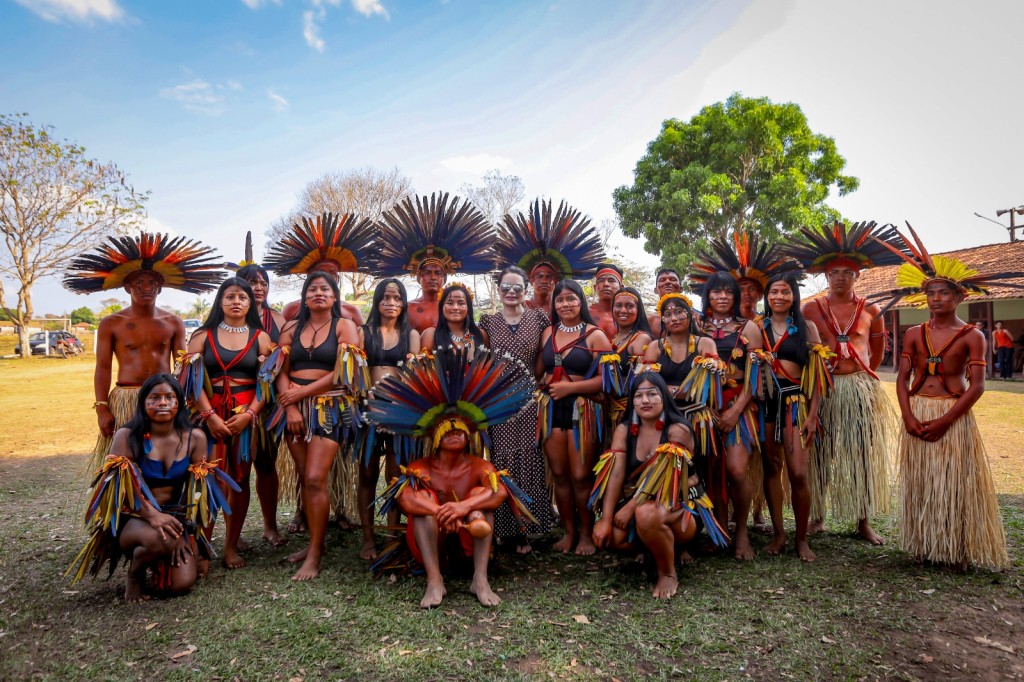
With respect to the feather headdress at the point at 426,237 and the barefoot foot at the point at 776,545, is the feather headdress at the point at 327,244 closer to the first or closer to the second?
the feather headdress at the point at 426,237

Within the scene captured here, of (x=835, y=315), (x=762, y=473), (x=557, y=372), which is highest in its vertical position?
(x=835, y=315)

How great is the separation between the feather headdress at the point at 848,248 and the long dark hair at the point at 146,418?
13.0 feet

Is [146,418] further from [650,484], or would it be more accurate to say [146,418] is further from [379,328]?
[650,484]

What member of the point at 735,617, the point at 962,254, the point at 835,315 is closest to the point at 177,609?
the point at 735,617

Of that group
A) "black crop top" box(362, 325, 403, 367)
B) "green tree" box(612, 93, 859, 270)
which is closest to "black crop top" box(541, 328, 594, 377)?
"black crop top" box(362, 325, 403, 367)

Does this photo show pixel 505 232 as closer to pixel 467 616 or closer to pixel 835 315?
pixel 835 315

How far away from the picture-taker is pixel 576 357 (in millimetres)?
3865

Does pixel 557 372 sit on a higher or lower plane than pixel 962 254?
lower

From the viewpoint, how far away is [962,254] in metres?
17.9

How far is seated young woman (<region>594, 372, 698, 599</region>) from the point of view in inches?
127

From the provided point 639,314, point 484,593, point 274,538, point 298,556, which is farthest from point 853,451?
point 274,538

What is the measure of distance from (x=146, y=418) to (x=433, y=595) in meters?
1.77

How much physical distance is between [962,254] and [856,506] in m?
17.8

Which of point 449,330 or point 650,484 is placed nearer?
point 650,484
